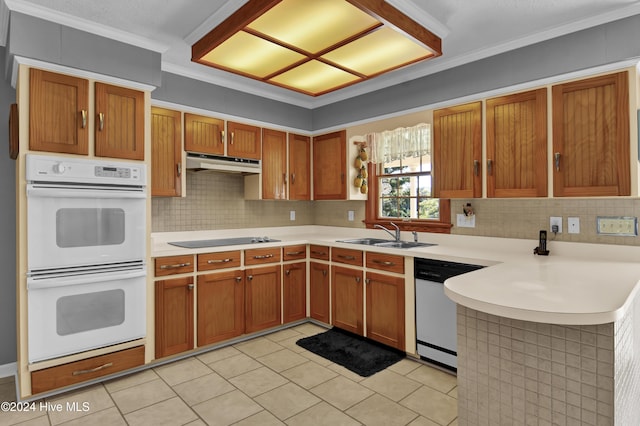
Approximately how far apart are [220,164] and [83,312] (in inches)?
65.3

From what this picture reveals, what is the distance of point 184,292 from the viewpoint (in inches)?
121

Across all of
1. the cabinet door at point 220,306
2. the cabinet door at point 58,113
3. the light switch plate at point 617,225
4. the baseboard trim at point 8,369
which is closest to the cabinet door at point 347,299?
the cabinet door at point 220,306

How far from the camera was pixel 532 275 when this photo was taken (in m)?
1.93

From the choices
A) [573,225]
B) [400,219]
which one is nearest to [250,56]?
[400,219]

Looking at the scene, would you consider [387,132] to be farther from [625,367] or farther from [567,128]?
[625,367]

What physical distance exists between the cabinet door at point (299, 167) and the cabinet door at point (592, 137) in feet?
8.55

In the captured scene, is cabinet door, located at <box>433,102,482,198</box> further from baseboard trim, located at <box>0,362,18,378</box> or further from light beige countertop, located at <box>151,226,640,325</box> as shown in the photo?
baseboard trim, located at <box>0,362,18,378</box>

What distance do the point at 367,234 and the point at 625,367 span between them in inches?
112

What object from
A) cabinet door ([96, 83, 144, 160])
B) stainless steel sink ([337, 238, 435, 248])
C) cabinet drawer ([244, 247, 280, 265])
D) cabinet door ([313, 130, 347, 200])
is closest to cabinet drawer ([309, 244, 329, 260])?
stainless steel sink ([337, 238, 435, 248])

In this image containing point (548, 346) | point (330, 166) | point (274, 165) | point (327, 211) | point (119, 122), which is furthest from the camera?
point (327, 211)

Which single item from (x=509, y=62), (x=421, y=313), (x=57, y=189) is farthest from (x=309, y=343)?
(x=509, y=62)

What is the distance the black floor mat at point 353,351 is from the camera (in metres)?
2.94

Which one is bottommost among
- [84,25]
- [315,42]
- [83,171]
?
[83,171]

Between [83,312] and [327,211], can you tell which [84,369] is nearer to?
[83,312]
